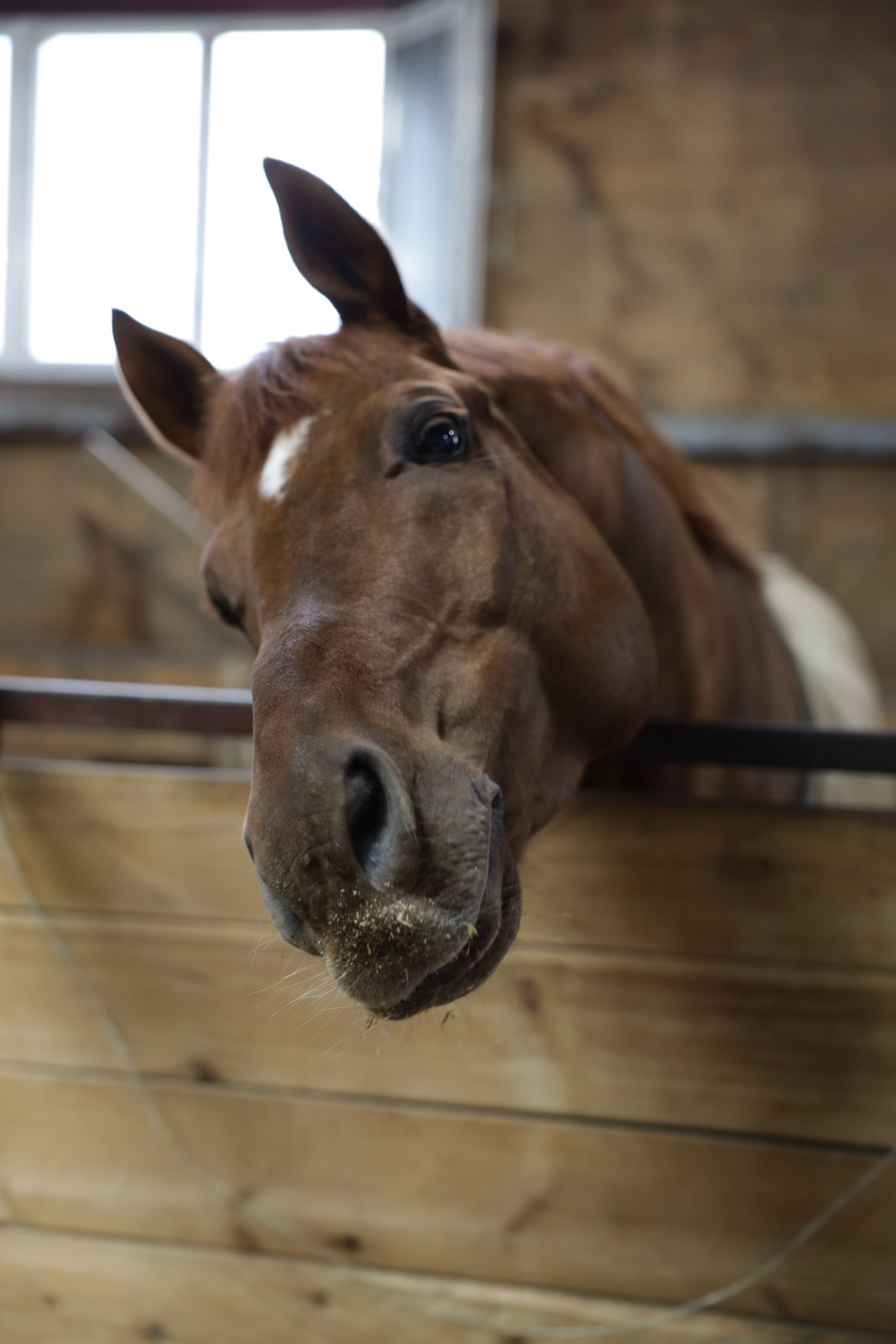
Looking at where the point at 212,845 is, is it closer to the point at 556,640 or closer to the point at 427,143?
the point at 556,640

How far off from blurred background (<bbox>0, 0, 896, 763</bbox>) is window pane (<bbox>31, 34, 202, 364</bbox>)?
0.14 metres

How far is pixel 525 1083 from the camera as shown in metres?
1.06

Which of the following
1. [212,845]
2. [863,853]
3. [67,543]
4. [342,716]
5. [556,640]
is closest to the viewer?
[342,716]

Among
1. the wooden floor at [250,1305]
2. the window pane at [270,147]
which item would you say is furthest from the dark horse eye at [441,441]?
the window pane at [270,147]

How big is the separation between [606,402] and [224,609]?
22.9 inches

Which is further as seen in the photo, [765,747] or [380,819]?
[765,747]

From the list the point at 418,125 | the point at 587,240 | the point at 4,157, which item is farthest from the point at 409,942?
the point at 4,157

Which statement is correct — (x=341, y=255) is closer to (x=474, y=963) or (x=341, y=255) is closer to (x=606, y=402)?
(x=606, y=402)

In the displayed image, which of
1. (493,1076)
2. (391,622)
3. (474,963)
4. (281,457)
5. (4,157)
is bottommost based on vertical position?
(493,1076)

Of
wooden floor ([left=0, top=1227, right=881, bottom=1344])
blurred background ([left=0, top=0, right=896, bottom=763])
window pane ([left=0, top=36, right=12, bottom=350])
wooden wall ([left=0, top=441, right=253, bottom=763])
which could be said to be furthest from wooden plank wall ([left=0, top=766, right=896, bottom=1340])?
window pane ([left=0, top=36, right=12, bottom=350])

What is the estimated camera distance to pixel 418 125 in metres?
3.28

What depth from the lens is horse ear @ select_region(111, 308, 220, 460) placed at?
108 cm

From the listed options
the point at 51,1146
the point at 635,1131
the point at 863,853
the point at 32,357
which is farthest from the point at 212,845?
the point at 32,357

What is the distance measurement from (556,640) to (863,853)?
16.6 inches
